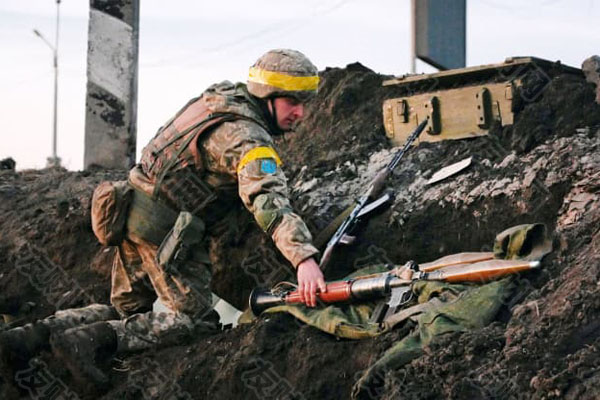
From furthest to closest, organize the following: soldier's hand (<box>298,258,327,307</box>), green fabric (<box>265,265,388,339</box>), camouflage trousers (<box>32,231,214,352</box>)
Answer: camouflage trousers (<box>32,231,214,352</box>) → soldier's hand (<box>298,258,327,307</box>) → green fabric (<box>265,265,388,339</box>)

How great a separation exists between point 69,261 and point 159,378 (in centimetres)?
245

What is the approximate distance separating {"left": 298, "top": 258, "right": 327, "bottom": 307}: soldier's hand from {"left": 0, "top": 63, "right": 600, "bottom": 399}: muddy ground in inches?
7.8

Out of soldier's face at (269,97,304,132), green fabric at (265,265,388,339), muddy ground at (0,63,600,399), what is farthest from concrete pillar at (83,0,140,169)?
green fabric at (265,265,388,339)

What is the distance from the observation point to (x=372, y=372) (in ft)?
15.2

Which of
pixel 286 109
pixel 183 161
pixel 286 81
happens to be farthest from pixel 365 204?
pixel 183 161

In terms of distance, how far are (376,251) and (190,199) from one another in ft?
3.75

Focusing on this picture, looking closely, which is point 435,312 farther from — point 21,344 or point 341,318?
point 21,344

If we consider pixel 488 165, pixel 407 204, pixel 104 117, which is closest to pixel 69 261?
pixel 104 117

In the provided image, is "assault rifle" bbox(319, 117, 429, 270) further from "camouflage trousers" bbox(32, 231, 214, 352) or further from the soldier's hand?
the soldier's hand

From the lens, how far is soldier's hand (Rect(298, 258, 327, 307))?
537 centimetres

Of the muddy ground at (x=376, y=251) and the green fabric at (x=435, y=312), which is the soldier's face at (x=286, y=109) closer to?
the muddy ground at (x=376, y=251)

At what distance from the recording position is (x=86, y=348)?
221 inches

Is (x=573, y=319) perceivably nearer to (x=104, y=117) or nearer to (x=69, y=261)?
(x=69, y=261)

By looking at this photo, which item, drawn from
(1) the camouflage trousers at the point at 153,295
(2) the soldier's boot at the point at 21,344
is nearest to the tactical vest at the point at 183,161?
(1) the camouflage trousers at the point at 153,295
